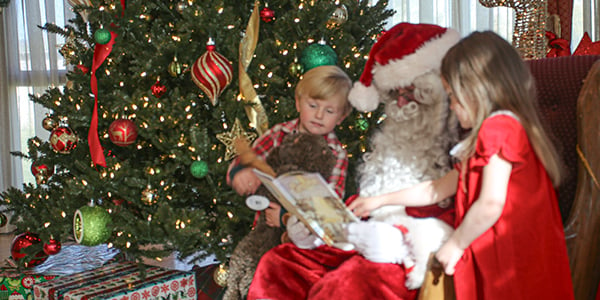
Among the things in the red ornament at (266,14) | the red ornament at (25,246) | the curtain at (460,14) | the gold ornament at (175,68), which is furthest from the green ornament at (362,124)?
the curtain at (460,14)

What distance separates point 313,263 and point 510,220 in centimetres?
48

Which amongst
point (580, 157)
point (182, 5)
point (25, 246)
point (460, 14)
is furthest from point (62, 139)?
point (460, 14)

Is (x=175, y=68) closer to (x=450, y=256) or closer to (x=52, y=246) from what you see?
(x=52, y=246)

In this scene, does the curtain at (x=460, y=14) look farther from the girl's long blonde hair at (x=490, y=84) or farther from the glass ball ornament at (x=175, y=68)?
the girl's long blonde hair at (x=490, y=84)

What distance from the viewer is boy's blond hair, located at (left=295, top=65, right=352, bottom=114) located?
1306 millimetres

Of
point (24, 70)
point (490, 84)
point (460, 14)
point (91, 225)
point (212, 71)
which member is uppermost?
point (460, 14)

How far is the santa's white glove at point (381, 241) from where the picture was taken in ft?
3.74

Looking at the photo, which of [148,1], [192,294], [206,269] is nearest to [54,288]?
[192,294]

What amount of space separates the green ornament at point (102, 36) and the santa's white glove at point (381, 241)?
52.2 inches

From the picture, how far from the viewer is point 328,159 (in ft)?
4.22

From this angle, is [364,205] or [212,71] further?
[212,71]

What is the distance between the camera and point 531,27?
221 centimetres

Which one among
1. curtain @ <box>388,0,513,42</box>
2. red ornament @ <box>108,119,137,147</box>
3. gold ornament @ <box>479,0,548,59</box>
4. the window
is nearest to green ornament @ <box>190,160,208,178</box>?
red ornament @ <box>108,119,137,147</box>

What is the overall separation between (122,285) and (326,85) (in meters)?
1.24
